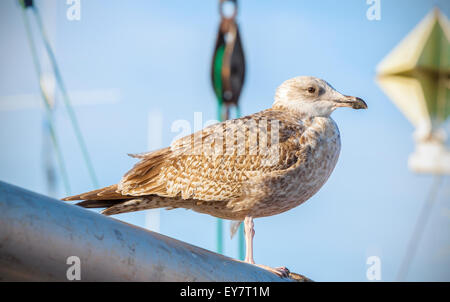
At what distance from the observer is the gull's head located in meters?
4.15

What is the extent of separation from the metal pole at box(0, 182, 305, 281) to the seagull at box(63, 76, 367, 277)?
5.96 feet

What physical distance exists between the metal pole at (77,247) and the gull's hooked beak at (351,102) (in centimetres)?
236

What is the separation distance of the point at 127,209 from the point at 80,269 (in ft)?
7.33

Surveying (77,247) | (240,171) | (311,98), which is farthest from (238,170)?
(77,247)

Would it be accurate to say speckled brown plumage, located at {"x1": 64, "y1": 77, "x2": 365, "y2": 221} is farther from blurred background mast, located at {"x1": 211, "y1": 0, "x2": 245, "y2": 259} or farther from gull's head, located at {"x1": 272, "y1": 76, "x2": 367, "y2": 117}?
blurred background mast, located at {"x1": 211, "y1": 0, "x2": 245, "y2": 259}

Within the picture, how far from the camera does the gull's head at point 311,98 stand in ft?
13.6

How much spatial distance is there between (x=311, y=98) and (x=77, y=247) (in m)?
2.81

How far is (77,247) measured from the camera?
5.19 feet

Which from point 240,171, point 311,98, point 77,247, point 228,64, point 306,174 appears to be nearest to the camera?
point 77,247

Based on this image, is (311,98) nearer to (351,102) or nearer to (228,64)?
(351,102)

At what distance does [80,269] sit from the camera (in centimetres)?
163

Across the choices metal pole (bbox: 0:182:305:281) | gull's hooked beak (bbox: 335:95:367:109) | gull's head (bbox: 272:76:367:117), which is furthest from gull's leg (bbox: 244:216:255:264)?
metal pole (bbox: 0:182:305:281)
